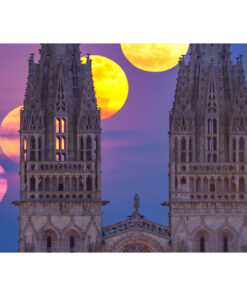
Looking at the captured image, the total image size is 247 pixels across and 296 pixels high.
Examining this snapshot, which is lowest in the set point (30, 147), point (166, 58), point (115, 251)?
point (115, 251)

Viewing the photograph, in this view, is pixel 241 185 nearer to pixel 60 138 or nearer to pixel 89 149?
pixel 89 149

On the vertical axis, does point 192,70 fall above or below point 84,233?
above

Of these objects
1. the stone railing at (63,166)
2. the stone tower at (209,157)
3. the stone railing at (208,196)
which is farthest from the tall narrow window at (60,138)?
the stone railing at (208,196)

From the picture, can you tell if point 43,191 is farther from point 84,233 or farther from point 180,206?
point 180,206

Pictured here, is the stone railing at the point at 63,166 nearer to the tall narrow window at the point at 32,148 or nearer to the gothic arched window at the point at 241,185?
the tall narrow window at the point at 32,148

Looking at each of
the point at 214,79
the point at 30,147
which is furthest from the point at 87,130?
the point at 214,79

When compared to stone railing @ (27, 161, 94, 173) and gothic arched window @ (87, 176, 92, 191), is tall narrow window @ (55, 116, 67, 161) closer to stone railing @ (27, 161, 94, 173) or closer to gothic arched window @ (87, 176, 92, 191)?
stone railing @ (27, 161, 94, 173)
